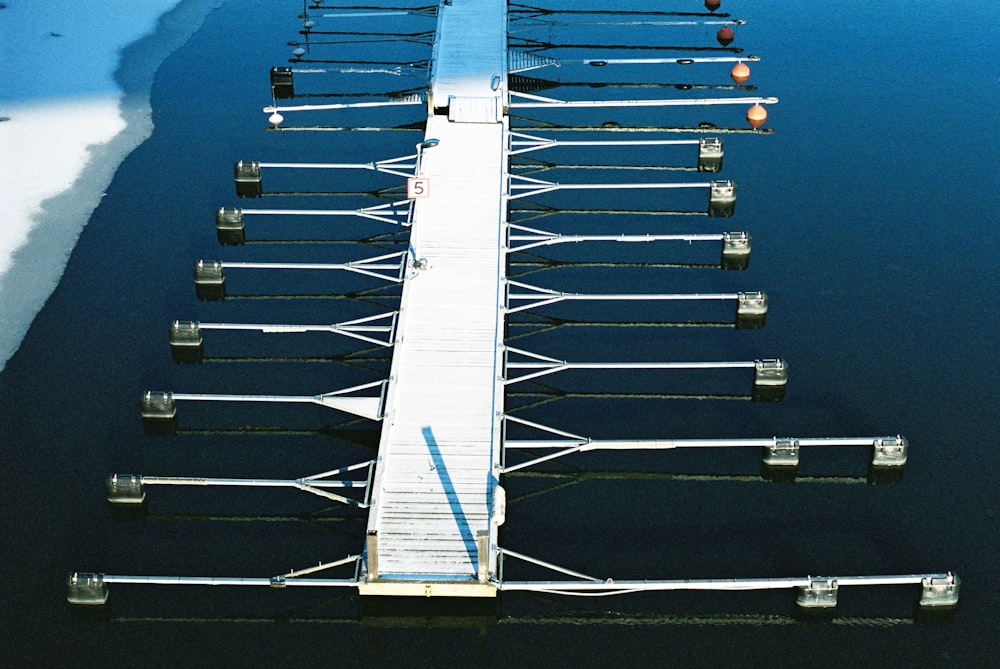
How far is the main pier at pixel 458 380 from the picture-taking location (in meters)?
58.4

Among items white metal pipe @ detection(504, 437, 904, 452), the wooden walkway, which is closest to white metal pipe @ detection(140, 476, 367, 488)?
the wooden walkway

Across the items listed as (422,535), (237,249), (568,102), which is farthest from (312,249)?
(422,535)

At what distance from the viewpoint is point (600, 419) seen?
2817 inches

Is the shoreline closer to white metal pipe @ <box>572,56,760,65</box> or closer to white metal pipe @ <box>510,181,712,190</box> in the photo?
white metal pipe @ <box>510,181,712,190</box>

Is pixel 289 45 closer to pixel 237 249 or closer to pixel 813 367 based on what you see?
pixel 237 249

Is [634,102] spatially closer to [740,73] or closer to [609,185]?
[740,73]

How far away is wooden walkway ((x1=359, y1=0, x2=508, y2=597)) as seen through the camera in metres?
58.2

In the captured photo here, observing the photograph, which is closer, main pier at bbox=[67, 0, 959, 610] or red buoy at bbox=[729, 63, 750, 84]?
main pier at bbox=[67, 0, 959, 610]

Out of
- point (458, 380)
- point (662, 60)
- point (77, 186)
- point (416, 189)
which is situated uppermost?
point (662, 60)

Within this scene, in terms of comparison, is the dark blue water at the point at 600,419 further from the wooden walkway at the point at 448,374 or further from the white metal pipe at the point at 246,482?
the wooden walkway at the point at 448,374

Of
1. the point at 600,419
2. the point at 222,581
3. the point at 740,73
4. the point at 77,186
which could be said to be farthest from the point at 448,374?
the point at 740,73

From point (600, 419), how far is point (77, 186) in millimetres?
45072

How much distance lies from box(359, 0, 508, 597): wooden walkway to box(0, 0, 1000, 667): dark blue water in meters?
3.00

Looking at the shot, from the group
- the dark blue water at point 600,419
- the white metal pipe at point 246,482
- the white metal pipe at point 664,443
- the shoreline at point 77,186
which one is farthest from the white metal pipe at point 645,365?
the shoreline at point 77,186
